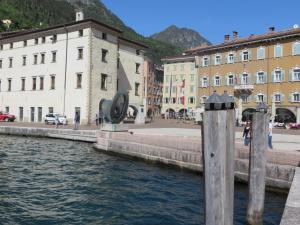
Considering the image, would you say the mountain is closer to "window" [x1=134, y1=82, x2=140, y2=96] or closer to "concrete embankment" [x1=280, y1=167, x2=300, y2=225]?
"window" [x1=134, y1=82, x2=140, y2=96]

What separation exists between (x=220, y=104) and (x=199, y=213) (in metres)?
6.65

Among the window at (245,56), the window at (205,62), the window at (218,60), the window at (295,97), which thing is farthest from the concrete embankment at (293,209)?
the window at (205,62)

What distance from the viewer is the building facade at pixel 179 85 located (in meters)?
89.8

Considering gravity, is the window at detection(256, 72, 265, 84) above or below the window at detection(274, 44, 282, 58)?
below

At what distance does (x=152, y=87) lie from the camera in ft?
350

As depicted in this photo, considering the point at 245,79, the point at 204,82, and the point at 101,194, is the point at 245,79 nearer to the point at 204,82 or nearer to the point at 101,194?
the point at 204,82

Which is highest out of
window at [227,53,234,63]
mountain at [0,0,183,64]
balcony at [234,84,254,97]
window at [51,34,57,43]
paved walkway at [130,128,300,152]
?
mountain at [0,0,183,64]

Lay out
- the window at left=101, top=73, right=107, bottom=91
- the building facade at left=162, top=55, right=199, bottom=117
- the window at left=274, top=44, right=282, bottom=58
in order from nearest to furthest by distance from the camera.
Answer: the window at left=101, top=73, right=107, bottom=91 < the window at left=274, top=44, right=282, bottom=58 < the building facade at left=162, top=55, right=199, bottom=117

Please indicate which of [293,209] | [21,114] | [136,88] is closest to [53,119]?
[21,114]

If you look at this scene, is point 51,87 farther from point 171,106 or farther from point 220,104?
point 220,104

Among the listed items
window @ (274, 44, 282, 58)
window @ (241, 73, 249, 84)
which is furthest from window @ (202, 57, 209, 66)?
window @ (274, 44, 282, 58)

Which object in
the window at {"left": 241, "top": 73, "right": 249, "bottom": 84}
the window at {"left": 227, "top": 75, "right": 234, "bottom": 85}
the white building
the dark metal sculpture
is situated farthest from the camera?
the window at {"left": 227, "top": 75, "right": 234, "bottom": 85}

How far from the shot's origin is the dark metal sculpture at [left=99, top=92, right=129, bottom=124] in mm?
30031

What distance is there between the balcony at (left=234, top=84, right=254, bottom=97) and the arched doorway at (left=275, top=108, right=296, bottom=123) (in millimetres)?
5328
